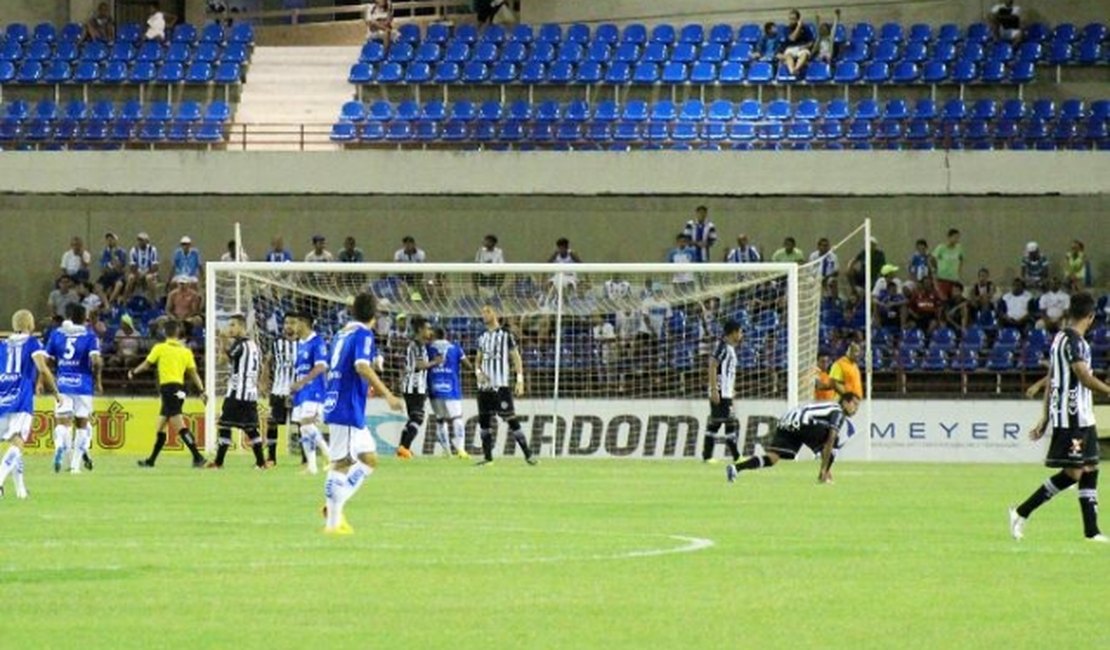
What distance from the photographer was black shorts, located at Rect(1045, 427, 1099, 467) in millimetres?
16094

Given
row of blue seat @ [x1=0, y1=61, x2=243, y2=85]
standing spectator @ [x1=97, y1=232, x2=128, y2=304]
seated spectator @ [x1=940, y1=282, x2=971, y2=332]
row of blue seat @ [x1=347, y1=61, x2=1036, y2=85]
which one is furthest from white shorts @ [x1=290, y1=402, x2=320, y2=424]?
row of blue seat @ [x1=0, y1=61, x2=243, y2=85]

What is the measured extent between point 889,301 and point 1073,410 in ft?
69.5

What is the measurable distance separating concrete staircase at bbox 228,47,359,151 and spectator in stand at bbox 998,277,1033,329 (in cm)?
1250

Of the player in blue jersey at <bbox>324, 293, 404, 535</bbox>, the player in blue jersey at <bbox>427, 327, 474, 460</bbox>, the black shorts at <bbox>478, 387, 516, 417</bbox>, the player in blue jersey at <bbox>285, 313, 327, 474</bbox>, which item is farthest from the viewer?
the player in blue jersey at <bbox>427, 327, 474, 460</bbox>

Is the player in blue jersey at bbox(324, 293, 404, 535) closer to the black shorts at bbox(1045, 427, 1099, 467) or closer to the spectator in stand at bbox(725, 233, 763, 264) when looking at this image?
the black shorts at bbox(1045, 427, 1099, 467)

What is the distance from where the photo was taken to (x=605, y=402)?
35344mm

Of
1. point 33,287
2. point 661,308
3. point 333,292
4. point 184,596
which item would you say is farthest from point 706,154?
point 184,596

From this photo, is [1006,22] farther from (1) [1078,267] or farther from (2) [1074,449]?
(2) [1074,449]

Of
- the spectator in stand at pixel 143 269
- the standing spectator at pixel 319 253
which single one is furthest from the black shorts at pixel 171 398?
the spectator in stand at pixel 143 269

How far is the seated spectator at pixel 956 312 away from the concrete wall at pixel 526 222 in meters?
2.63

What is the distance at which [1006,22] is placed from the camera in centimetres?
4203

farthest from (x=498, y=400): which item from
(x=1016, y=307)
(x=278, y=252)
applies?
(x=1016, y=307)

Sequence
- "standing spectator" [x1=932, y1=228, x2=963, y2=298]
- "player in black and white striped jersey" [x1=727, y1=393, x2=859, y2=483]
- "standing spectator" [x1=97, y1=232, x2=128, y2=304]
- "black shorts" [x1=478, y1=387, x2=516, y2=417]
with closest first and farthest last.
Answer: "player in black and white striped jersey" [x1=727, y1=393, x2=859, y2=483] < "black shorts" [x1=478, y1=387, x2=516, y2=417] < "standing spectator" [x1=932, y1=228, x2=963, y2=298] < "standing spectator" [x1=97, y1=232, x2=128, y2=304]

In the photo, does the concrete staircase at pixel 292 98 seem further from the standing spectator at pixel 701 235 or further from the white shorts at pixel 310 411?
the white shorts at pixel 310 411
